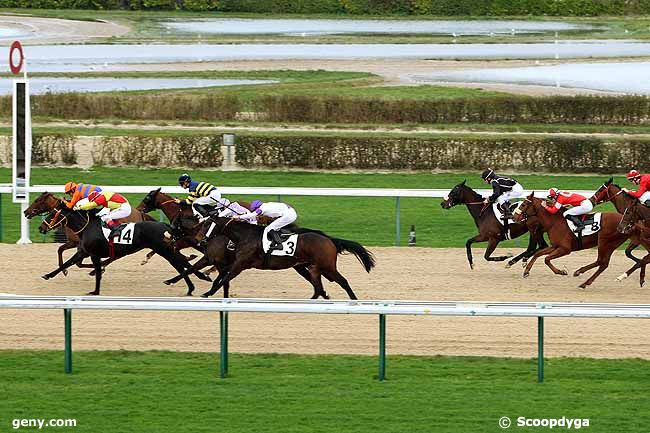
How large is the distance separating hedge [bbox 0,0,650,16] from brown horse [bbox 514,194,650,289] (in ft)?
92.8

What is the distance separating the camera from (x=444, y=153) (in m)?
19.3

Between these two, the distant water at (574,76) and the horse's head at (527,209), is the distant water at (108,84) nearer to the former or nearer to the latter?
the distant water at (574,76)

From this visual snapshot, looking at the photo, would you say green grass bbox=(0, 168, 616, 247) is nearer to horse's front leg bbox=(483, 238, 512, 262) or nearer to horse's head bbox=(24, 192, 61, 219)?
horse's front leg bbox=(483, 238, 512, 262)

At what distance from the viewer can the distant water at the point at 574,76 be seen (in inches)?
1064

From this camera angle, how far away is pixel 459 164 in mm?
19328

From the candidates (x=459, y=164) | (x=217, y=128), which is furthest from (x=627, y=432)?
(x=217, y=128)

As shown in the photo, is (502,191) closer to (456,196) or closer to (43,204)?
(456,196)

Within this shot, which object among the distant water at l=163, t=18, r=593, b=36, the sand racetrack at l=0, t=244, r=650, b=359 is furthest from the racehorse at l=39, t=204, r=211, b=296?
the distant water at l=163, t=18, r=593, b=36

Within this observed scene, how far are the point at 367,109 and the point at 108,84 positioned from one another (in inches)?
260

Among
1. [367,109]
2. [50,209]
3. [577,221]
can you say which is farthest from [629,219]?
[367,109]

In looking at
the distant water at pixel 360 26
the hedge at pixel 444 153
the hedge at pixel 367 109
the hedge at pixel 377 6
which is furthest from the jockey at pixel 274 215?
the hedge at pixel 377 6

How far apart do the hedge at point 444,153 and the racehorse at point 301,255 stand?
7.87 meters

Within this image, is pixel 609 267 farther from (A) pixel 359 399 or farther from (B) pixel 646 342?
(A) pixel 359 399

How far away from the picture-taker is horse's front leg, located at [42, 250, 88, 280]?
473 inches
